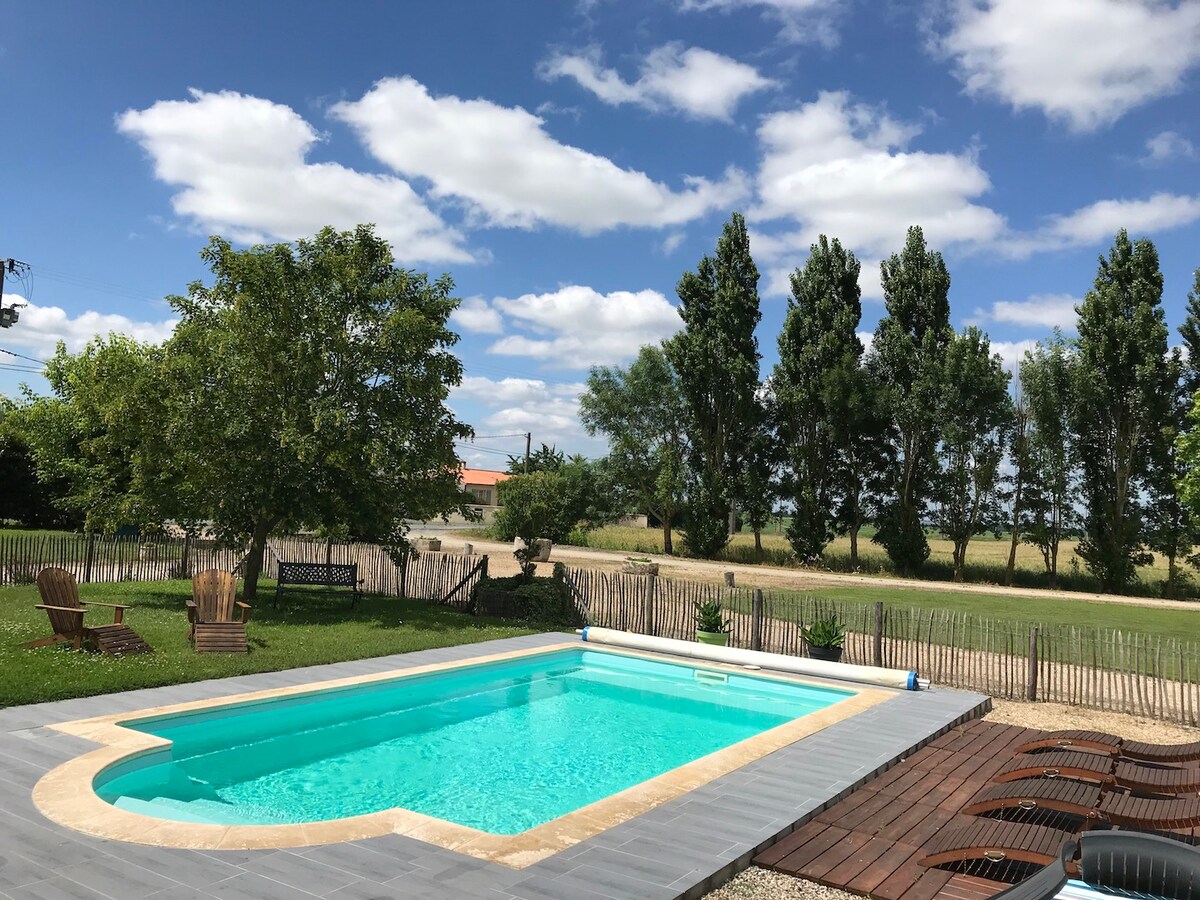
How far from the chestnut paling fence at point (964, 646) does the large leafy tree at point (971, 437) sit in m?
20.4

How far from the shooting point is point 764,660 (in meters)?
13.5

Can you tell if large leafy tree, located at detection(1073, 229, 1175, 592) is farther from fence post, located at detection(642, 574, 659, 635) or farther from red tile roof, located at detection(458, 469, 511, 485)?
red tile roof, located at detection(458, 469, 511, 485)

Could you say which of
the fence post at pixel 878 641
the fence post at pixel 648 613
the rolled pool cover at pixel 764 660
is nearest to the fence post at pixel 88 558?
the rolled pool cover at pixel 764 660

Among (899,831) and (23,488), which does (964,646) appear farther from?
(23,488)

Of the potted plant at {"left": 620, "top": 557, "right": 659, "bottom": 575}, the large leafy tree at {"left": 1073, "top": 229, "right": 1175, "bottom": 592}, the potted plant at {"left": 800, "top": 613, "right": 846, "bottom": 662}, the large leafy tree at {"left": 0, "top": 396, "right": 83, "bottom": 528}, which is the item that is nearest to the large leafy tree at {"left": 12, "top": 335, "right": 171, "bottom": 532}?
the potted plant at {"left": 800, "top": 613, "right": 846, "bottom": 662}

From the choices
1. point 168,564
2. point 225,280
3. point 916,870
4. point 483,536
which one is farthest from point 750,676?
point 483,536

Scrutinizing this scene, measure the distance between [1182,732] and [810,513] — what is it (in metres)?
28.1

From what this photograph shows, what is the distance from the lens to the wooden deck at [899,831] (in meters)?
5.44

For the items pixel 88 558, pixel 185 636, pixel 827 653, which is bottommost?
pixel 827 653

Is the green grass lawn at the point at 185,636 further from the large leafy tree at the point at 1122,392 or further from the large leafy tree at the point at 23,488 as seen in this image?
the large leafy tree at the point at 1122,392

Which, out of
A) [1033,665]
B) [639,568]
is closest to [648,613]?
[1033,665]

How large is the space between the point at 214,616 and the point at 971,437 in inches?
1239

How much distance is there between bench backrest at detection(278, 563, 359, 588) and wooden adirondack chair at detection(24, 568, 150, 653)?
612cm

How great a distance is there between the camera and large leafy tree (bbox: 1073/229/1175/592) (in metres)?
32.5
